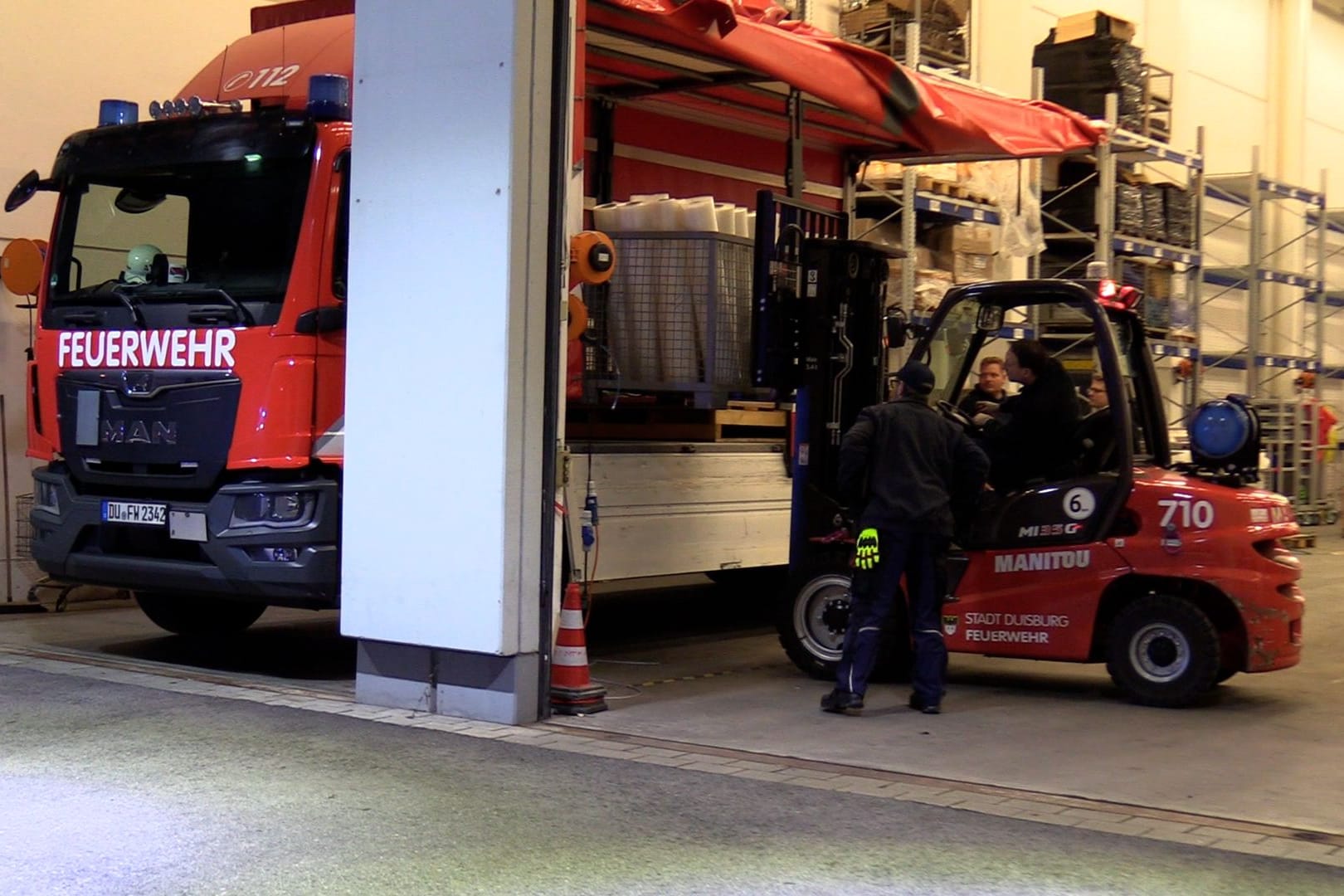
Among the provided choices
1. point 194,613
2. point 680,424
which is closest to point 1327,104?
point 680,424

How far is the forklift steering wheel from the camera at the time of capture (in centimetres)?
877

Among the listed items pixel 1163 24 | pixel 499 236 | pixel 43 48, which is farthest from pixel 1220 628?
pixel 1163 24

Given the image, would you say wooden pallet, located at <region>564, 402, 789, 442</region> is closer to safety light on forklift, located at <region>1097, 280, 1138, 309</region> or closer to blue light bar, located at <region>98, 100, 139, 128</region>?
safety light on forklift, located at <region>1097, 280, 1138, 309</region>

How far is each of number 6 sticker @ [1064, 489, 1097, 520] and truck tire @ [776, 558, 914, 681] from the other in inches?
43.5

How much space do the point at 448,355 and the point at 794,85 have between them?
10.2 feet

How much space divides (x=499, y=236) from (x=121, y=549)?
319 cm

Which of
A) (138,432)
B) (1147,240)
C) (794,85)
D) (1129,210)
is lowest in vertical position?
(138,432)

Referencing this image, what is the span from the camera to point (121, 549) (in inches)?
354

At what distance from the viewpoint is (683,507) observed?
966 centimetres

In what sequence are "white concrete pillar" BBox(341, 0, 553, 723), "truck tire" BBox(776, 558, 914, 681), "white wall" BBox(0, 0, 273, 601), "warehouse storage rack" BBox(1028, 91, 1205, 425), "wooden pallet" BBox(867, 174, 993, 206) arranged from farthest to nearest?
"warehouse storage rack" BBox(1028, 91, 1205, 425) → "wooden pallet" BBox(867, 174, 993, 206) → "white wall" BBox(0, 0, 273, 601) → "truck tire" BBox(776, 558, 914, 681) → "white concrete pillar" BBox(341, 0, 553, 723)

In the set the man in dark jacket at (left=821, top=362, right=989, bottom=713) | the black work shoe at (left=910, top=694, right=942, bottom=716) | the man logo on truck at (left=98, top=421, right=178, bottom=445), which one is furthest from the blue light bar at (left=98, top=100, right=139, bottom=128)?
the black work shoe at (left=910, top=694, right=942, bottom=716)

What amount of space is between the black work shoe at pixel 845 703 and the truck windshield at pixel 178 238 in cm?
349

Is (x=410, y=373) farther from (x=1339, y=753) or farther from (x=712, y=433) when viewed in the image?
(x=1339, y=753)

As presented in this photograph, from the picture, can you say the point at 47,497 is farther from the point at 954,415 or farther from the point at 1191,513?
the point at 1191,513
